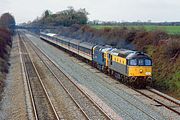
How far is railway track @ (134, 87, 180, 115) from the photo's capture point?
74.8 ft

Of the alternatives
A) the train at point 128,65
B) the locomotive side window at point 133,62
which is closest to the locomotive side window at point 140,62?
the train at point 128,65

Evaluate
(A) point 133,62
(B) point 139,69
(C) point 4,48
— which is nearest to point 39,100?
(A) point 133,62

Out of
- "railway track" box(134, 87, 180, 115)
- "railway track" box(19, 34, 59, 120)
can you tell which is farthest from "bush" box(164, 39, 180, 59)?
"railway track" box(19, 34, 59, 120)

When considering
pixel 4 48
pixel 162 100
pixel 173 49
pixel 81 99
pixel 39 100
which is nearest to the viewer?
pixel 162 100

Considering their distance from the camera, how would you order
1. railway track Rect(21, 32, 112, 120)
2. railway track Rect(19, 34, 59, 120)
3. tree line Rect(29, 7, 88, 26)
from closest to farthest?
1. railway track Rect(19, 34, 59, 120)
2. railway track Rect(21, 32, 112, 120)
3. tree line Rect(29, 7, 88, 26)

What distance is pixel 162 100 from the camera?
83.1ft

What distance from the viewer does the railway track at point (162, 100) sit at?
22812mm

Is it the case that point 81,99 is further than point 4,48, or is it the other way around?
point 4,48

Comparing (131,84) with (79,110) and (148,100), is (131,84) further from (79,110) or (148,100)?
(79,110)

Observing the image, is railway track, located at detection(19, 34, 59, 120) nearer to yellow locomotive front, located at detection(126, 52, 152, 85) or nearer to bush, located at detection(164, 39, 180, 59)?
yellow locomotive front, located at detection(126, 52, 152, 85)

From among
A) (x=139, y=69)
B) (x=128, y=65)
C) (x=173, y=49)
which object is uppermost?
(x=173, y=49)

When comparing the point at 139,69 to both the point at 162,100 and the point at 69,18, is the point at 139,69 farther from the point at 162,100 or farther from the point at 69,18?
the point at 69,18

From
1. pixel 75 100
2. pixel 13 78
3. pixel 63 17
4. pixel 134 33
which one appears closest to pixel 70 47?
pixel 134 33

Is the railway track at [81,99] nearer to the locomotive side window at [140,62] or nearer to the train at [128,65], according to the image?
the train at [128,65]
